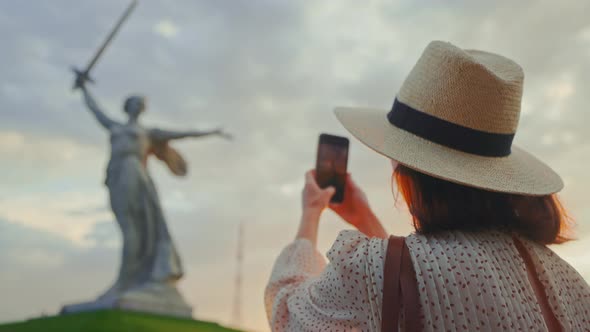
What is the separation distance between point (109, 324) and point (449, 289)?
376 cm

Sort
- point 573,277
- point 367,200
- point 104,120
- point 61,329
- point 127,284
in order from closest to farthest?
point 573,277 < point 367,200 < point 61,329 < point 127,284 < point 104,120

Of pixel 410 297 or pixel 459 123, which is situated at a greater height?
pixel 459 123

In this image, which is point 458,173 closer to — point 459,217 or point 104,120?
point 459,217

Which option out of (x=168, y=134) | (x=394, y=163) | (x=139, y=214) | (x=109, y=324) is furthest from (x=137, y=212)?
(x=394, y=163)

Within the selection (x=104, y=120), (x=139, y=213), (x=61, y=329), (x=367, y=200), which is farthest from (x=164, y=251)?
(x=367, y=200)

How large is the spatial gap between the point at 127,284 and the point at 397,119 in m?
5.58

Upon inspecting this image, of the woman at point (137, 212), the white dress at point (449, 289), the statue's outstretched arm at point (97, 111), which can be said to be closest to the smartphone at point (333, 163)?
the white dress at point (449, 289)

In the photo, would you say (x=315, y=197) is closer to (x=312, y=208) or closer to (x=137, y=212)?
(x=312, y=208)

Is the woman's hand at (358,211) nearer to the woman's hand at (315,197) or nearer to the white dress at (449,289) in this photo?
the woman's hand at (315,197)

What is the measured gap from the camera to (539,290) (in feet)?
2.60

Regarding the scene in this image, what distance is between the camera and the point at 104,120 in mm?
6730

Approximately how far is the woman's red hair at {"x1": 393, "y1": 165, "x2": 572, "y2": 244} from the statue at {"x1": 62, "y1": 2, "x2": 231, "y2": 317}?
5.25 meters

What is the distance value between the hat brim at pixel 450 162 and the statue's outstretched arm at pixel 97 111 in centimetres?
613

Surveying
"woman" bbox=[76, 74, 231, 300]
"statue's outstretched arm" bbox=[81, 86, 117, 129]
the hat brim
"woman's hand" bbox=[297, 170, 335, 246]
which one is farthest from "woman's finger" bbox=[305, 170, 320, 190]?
"statue's outstretched arm" bbox=[81, 86, 117, 129]
